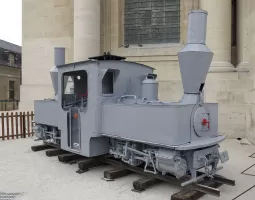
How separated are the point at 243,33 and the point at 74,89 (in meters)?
7.49

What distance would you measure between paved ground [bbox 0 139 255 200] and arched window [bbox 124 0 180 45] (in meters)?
8.41

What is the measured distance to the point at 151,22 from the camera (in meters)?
14.6

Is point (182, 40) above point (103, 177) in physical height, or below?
above

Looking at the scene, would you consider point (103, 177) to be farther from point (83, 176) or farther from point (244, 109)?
point (244, 109)

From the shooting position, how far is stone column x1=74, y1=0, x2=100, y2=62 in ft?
43.7

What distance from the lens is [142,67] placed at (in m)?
6.67

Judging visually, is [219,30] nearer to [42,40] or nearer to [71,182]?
[71,182]

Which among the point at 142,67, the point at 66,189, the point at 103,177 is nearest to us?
the point at 66,189

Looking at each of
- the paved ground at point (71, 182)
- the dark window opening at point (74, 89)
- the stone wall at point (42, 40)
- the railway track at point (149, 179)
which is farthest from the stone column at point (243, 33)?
the stone wall at point (42, 40)

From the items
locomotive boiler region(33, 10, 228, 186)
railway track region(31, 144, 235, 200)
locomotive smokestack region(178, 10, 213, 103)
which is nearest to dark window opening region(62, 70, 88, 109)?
locomotive boiler region(33, 10, 228, 186)

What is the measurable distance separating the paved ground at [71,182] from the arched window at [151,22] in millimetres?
8412

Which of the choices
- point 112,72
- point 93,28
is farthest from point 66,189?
point 93,28

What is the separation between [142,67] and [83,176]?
9.51ft

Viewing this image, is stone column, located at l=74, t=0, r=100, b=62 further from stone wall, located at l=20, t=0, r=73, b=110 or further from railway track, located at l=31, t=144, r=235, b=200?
railway track, located at l=31, t=144, r=235, b=200
